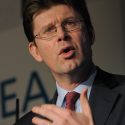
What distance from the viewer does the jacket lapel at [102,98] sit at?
4.12 ft

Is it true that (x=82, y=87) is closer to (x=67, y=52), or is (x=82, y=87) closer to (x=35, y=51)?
(x=67, y=52)

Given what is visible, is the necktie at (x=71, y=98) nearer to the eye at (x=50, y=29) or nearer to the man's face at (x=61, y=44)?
the man's face at (x=61, y=44)

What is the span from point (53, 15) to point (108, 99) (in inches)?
12.8

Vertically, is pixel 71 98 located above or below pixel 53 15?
below

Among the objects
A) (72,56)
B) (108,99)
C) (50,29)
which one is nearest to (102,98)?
(108,99)

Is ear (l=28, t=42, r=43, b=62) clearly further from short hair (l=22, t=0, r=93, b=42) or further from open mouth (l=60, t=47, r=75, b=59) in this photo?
open mouth (l=60, t=47, r=75, b=59)

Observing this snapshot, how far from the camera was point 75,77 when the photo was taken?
137 cm

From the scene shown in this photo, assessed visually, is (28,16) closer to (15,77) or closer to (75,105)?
(75,105)

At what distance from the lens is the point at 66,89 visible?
54.7 inches

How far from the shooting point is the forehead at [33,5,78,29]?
136 centimetres

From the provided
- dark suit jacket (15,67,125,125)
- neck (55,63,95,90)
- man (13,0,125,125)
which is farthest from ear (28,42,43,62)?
dark suit jacket (15,67,125,125)

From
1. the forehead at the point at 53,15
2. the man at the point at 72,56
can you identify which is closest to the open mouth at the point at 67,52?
the man at the point at 72,56

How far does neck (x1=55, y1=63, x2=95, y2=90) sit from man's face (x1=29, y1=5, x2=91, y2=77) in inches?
1.0

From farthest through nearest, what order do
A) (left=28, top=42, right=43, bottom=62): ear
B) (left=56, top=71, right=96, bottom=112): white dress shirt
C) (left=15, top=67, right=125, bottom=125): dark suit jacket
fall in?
(left=28, top=42, right=43, bottom=62): ear → (left=56, top=71, right=96, bottom=112): white dress shirt → (left=15, top=67, right=125, bottom=125): dark suit jacket
